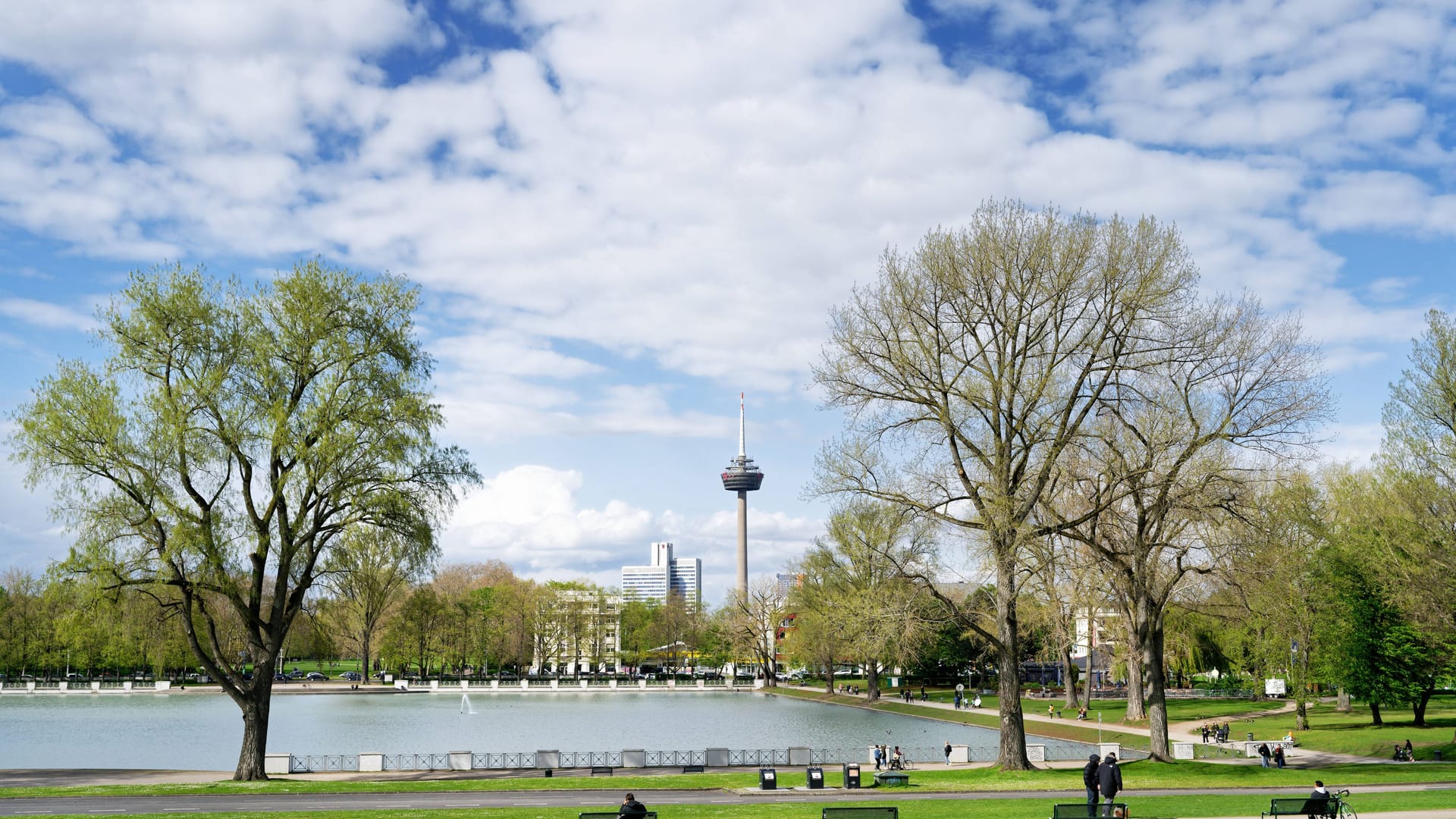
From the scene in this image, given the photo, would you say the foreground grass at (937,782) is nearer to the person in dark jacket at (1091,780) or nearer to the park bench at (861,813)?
the person in dark jacket at (1091,780)

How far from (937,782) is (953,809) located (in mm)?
8354

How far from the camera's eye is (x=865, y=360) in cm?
3497

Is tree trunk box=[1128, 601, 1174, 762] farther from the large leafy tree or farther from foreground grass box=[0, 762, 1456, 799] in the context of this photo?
the large leafy tree

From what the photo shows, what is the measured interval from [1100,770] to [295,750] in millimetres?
43164

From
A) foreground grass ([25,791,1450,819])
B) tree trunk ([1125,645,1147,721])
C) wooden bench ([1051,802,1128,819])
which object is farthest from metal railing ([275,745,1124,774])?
wooden bench ([1051,802,1128,819])

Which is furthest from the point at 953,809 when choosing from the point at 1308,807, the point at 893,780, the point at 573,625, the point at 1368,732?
the point at 573,625

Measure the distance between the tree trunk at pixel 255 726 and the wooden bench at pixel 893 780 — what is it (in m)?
21.8

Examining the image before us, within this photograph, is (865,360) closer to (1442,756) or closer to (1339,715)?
(1442,756)

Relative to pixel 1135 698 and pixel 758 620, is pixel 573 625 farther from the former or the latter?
pixel 1135 698

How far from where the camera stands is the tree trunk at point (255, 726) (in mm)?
36438

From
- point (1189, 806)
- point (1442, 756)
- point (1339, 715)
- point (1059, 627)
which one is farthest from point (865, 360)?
point (1339, 715)

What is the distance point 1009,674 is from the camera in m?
34.3

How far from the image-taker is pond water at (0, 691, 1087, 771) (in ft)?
178

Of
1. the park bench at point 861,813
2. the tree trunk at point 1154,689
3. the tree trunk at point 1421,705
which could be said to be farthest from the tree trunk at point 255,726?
the tree trunk at point 1421,705
